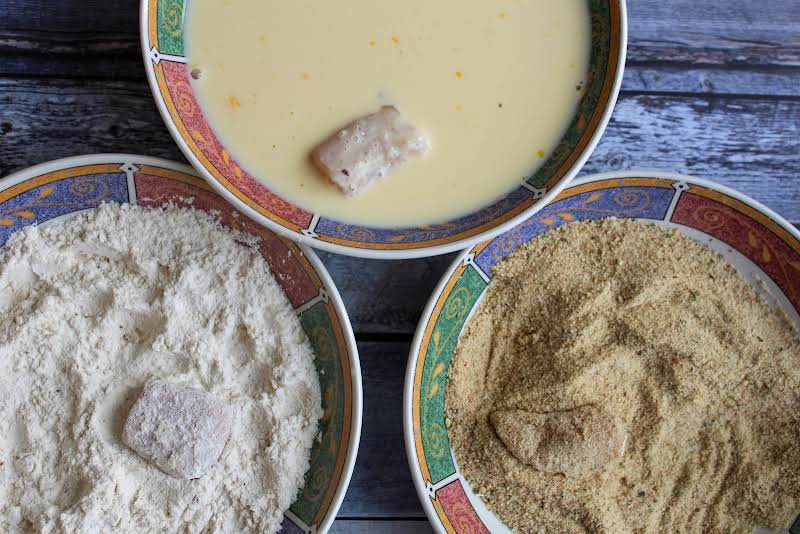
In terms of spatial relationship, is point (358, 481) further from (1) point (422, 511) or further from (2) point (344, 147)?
(2) point (344, 147)

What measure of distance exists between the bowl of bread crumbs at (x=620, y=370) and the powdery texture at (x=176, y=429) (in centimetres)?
39

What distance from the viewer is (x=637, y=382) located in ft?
4.63

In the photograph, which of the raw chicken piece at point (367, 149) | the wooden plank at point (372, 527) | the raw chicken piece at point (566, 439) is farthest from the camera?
the wooden plank at point (372, 527)

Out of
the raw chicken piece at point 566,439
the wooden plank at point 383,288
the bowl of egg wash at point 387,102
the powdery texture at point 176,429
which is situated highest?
the bowl of egg wash at point 387,102

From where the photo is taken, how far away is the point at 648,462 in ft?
4.59

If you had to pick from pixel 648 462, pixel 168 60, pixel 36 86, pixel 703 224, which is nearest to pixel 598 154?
pixel 703 224

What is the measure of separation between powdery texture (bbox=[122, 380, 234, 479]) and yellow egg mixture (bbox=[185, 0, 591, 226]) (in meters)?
0.42

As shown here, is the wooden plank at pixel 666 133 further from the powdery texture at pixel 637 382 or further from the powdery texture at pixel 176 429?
the powdery texture at pixel 176 429

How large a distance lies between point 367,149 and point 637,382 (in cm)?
70

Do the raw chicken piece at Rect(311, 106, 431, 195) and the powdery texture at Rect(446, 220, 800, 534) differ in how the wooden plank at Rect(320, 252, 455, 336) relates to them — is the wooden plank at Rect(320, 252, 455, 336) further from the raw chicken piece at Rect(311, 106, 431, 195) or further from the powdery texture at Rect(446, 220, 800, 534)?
the raw chicken piece at Rect(311, 106, 431, 195)

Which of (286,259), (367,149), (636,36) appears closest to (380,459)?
(286,259)

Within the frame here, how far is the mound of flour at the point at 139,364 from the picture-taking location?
4.34 ft

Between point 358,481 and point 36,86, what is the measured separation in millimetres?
1038

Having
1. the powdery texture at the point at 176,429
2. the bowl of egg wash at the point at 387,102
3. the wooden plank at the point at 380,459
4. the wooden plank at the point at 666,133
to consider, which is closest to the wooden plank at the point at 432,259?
the wooden plank at the point at 666,133
